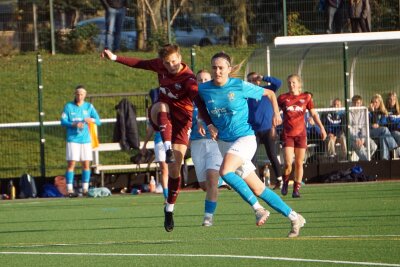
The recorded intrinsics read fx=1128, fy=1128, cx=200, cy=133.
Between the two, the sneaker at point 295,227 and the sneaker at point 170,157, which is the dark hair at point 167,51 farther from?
the sneaker at point 295,227

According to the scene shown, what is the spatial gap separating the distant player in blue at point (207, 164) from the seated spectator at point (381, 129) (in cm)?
962

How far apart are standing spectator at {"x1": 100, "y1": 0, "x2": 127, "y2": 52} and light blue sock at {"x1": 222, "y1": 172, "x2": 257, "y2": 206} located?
1796 cm

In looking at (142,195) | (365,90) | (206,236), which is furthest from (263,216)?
(365,90)

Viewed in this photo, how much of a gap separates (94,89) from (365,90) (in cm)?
957

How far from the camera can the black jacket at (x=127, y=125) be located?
23219mm

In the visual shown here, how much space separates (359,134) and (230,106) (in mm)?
12347

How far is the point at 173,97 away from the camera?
1282cm

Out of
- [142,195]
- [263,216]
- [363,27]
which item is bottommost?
[142,195]

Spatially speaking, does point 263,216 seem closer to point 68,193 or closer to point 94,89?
point 68,193

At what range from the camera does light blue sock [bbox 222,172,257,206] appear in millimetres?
11359

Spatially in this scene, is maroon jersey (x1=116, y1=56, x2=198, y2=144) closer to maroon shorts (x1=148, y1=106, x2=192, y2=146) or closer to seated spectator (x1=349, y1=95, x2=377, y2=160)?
maroon shorts (x1=148, y1=106, x2=192, y2=146)

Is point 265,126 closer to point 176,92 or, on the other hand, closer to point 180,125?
point 180,125

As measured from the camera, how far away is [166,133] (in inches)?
531

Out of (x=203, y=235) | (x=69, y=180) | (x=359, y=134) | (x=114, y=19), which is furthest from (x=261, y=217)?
(x=114, y=19)
